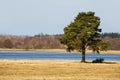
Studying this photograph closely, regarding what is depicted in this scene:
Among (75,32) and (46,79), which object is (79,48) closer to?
(75,32)

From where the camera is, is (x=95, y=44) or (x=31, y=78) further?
(x=95, y=44)

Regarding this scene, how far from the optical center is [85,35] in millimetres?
81562

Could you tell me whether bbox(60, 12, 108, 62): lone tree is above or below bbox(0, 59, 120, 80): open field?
above

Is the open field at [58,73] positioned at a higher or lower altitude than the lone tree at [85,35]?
lower

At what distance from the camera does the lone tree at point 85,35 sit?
82.2m

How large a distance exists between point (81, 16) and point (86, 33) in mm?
3560

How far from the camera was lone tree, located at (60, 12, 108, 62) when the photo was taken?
270ft

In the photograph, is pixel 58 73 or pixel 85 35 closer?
pixel 58 73

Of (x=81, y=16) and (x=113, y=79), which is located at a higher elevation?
(x=81, y=16)

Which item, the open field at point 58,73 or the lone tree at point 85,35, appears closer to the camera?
the open field at point 58,73

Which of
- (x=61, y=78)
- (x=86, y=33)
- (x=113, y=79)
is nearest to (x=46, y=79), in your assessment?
(x=61, y=78)

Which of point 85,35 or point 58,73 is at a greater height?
point 85,35

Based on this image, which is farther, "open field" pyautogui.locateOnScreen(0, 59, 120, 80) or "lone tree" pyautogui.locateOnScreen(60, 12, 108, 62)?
"lone tree" pyautogui.locateOnScreen(60, 12, 108, 62)

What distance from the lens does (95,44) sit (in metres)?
82.6
